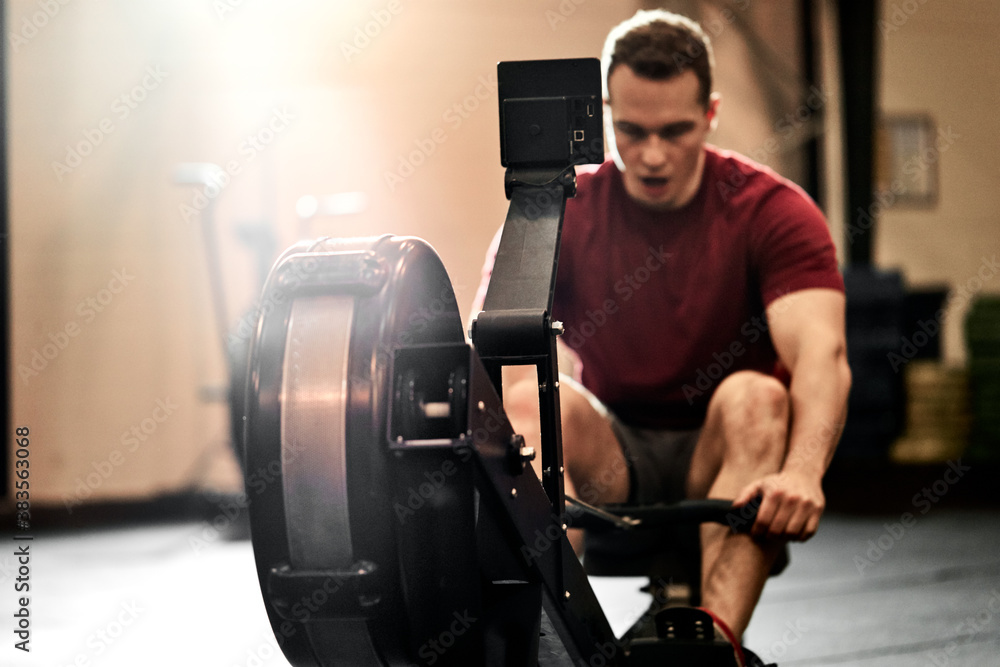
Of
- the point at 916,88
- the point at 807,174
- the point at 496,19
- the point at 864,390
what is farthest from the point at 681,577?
the point at 916,88

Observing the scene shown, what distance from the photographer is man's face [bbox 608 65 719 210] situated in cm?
153

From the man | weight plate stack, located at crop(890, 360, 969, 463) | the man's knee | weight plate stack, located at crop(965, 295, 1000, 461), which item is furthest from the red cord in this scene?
weight plate stack, located at crop(965, 295, 1000, 461)

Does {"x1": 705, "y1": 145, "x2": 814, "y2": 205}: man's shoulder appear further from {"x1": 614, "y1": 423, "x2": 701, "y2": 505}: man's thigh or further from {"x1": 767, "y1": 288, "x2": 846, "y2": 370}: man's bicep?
{"x1": 614, "y1": 423, "x2": 701, "y2": 505}: man's thigh

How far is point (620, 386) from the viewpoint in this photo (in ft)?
5.45

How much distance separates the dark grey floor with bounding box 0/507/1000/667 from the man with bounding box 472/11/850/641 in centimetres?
63

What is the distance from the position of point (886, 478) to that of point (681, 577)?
11.6ft

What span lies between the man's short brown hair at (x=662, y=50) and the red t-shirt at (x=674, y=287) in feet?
0.58

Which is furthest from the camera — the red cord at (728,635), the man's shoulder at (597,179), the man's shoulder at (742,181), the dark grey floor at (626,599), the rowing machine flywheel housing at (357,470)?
the dark grey floor at (626,599)

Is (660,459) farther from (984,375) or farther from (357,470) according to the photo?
(984,375)

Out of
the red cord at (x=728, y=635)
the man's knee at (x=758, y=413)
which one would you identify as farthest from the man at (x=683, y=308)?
the red cord at (x=728, y=635)

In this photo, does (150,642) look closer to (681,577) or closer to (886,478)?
(681,577)

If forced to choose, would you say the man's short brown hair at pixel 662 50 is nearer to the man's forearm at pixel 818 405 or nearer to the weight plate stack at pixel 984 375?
the man's forearm at pixel 818 405

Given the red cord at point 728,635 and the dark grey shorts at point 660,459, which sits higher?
the dark grey shorts at point 660,459

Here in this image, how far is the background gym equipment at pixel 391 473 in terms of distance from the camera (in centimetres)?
88
